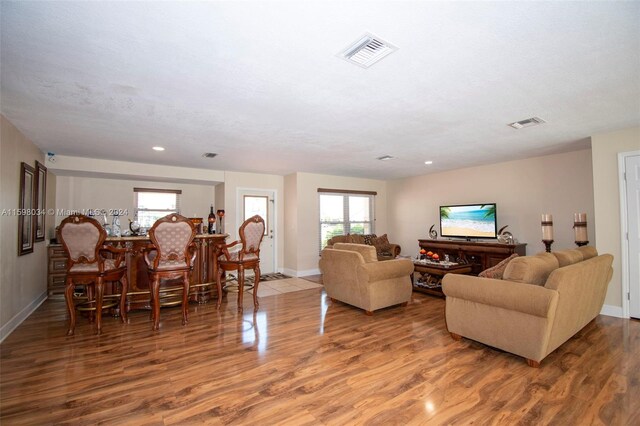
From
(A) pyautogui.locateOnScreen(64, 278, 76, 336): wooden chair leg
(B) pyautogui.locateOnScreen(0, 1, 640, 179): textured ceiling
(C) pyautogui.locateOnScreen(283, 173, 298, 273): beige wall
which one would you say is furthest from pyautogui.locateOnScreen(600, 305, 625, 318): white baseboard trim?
(A) pyautogui.locateOnScreen(64, 278, 76, 336): wooden chair leg

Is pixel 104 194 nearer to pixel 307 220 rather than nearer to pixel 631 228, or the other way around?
pixel 307 220

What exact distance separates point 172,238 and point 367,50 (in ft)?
9.92

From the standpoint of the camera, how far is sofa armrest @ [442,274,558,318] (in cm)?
246

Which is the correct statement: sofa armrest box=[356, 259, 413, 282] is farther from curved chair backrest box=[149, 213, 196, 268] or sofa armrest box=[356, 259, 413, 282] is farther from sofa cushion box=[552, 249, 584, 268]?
curved chair backrest box=[149, 213, 196, 268]

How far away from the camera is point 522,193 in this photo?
573 cm

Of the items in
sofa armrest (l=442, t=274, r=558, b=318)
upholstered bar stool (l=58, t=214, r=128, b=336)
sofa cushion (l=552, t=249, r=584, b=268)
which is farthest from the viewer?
upholstered bar stool (l=58, t=214, r=128, b=336)

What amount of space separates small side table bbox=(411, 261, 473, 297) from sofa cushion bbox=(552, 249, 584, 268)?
175 centimetres

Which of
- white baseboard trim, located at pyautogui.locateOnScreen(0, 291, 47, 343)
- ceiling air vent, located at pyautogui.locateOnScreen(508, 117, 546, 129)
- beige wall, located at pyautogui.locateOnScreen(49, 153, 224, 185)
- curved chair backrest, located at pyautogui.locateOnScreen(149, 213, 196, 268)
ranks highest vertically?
ceiling air vent, located at pyautogui.locateOnScreen(508, 117, 546, 129)

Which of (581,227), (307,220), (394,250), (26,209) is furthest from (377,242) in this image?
(26,209)

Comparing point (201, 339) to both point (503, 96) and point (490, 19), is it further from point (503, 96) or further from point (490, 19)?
point (503, 96)

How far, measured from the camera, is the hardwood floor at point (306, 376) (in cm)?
196

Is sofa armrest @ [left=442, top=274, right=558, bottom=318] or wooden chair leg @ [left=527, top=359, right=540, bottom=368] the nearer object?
sofa armrest @ [left=442, top=274, right=558, bottom=318]

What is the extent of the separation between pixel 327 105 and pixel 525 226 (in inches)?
193

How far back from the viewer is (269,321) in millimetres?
3820
